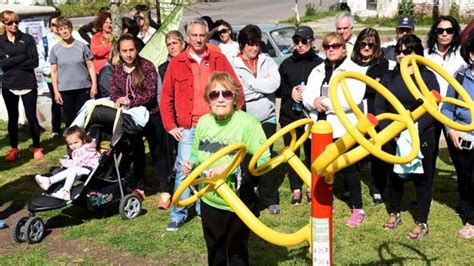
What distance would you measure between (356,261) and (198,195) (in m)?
2.21

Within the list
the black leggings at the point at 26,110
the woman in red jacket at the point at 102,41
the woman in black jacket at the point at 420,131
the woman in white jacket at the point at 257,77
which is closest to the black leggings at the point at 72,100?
the woman in red jacket at the point at 102,41

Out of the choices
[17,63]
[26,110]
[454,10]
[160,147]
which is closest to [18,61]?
[17,63]

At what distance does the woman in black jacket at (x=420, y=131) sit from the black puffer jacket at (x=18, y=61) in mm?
4936

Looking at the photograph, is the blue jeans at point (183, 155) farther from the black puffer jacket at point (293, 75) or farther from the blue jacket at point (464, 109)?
the blue jacket at point (464, 109)

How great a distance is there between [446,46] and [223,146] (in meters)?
2.94

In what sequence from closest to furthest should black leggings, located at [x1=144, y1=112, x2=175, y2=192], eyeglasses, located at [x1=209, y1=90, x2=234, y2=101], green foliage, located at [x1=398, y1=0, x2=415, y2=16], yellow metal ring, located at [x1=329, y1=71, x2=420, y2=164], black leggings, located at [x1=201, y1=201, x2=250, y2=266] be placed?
1. yellow metal ring, located at [x1=329, y1=71, x2=420, y2=164]
2. eyeglasses, located at [x1=209, y1=90, x2=234, y2=101]
3. black leggings, located at [x1=201, y1=201, x2=250, y2=266]
4. black leggings, located at [x1=144, y1=112, x2=175, y2=192]
5. green foliage, located at [x1=398, y1=0, x2=415, y2=16]

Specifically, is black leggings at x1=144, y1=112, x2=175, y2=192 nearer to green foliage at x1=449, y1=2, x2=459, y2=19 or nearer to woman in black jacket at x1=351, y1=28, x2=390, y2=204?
woman in black jacket at x1=351, y1=28, x2=390, y2=204

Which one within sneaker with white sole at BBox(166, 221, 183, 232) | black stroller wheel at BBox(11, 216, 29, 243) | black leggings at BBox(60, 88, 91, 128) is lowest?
sneaker with white sole at BBox(166, 221, 183, 232)

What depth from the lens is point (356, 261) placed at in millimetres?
5434

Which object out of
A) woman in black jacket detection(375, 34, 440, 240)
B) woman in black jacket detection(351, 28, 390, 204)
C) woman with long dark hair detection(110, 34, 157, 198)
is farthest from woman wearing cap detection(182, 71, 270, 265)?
woman with long dark hair detection(110, 34, 157, 198)

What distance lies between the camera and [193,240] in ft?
19.7

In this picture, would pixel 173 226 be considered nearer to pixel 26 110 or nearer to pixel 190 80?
pixel 190 80

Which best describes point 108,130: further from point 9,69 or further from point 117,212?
point 9,69

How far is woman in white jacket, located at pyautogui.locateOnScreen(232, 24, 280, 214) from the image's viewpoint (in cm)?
645
